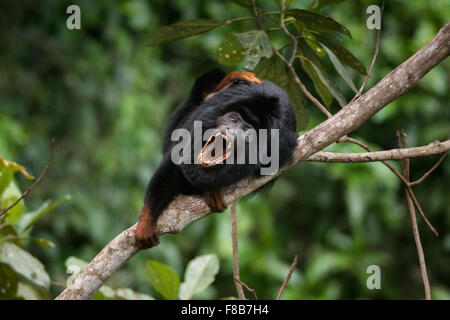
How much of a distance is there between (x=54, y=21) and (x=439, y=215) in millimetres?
3621

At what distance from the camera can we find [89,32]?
4.79 meters

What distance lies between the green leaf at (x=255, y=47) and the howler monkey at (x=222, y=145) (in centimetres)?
17

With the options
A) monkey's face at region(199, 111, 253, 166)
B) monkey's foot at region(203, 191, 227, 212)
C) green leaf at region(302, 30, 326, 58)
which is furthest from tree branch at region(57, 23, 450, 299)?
green leaf at region(302, 30, 326, 58)

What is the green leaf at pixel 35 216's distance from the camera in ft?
7.02

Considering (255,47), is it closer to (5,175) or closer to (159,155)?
(5,175)

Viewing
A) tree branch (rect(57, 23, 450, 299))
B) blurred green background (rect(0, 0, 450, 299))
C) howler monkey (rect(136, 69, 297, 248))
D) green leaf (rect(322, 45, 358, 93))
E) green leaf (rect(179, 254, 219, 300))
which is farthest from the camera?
blurred green background (rect(0, 0, 450, 299))

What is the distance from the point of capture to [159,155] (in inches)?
177

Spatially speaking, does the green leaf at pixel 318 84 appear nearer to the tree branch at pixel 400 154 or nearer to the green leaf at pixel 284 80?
the green leaf at pixel 284 80

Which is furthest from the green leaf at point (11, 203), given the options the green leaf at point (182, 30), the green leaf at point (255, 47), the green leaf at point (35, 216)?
the green leaf at point (255, 47)

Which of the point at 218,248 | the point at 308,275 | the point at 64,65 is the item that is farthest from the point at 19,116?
the point at 308,275

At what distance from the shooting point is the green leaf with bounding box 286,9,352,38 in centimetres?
184

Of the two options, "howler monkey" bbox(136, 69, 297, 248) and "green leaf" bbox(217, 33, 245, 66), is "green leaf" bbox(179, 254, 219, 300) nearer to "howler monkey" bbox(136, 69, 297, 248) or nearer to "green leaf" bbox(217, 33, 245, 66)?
"howler monkey" bbox(136, 69, 297, 248)

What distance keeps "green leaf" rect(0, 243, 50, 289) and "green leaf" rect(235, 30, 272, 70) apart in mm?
1100
